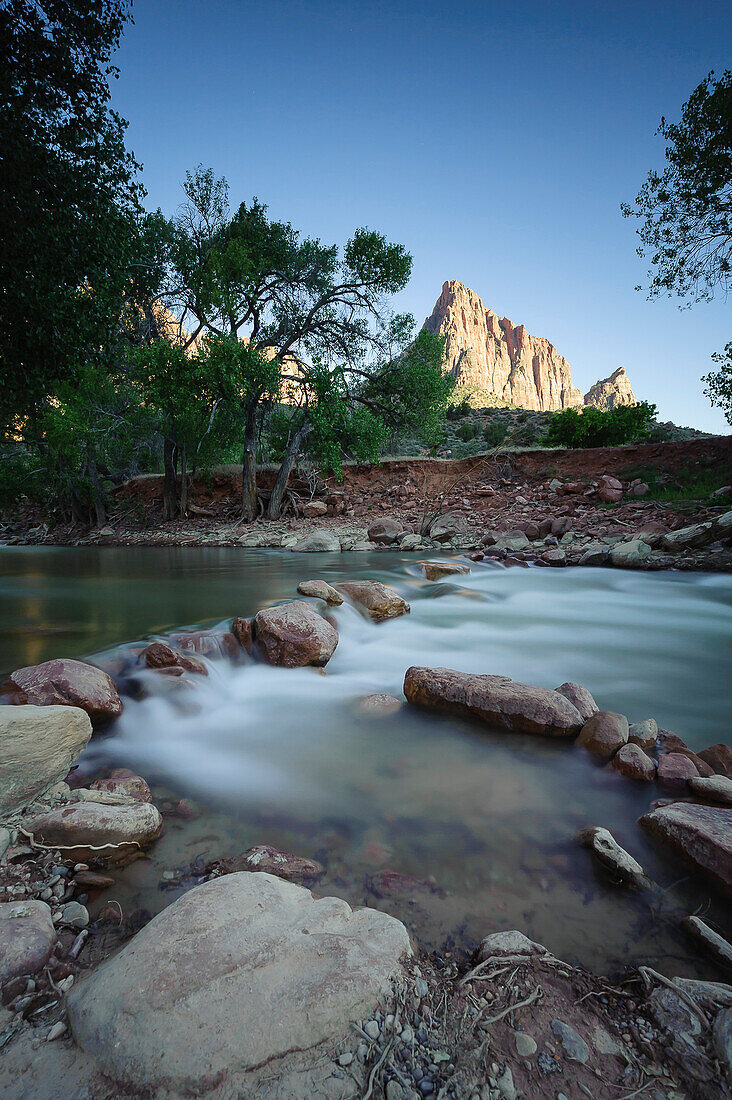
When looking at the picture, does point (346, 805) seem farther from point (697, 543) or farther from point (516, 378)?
point (516, 378)

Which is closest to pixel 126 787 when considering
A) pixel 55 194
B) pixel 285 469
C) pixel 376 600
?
pixel 376 600

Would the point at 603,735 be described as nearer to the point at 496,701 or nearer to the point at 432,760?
the point at 496,701

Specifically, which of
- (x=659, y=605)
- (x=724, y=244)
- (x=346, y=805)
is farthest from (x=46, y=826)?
(x=724, y=244)

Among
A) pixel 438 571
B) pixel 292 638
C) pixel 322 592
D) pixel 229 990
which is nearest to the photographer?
pixel 229 990

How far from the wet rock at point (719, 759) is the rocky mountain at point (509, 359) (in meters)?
135

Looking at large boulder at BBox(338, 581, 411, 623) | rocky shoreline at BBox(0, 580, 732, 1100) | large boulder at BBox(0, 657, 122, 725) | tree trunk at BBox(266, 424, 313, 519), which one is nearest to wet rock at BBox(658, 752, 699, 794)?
rocky shoreline at BBox(0, 580, 732, 1100)

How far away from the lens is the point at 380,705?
394cm

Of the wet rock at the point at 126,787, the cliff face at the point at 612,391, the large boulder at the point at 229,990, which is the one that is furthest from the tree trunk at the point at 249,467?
the cliff face at the point at 612,391

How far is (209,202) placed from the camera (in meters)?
17.0

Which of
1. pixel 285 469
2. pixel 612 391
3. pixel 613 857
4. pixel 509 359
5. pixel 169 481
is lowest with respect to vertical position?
pixel 613 857

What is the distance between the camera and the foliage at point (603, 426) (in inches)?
750

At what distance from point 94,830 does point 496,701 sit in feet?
8.57

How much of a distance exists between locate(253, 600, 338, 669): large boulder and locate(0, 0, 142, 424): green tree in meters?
6.25

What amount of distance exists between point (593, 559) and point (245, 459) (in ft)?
42.4
